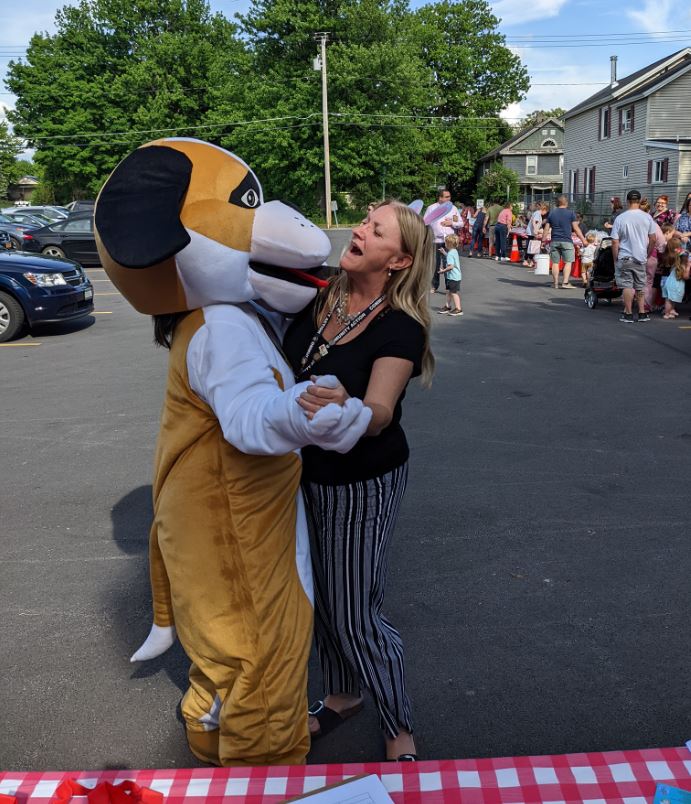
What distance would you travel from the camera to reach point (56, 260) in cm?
1241

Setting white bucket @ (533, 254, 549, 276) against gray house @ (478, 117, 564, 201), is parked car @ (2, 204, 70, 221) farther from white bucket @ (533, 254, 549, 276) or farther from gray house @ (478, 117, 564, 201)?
gray house @ (478, 117, 564, 201)

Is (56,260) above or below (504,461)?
above

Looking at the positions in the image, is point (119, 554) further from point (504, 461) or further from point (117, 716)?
point (504, 461)

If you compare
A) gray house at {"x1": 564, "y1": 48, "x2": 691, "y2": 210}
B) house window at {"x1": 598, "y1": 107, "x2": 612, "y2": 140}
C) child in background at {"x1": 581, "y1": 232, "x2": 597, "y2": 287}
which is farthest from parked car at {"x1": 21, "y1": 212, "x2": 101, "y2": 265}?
house window at {"x1": 598, "y1": 107, "x2": 612, "y2": 140}

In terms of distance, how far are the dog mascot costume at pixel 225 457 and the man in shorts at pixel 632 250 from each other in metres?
10.2

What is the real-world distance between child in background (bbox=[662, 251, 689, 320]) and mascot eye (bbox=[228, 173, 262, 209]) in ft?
34.9

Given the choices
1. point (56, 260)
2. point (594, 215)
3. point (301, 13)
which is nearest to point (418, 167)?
point (301, 13)

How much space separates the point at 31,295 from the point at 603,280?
28.8ft

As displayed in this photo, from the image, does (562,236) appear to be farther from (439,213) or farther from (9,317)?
(439,213)

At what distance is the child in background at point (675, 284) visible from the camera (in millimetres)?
11695

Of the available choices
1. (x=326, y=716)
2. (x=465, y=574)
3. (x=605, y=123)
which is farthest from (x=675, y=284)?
(x=605, y=123)

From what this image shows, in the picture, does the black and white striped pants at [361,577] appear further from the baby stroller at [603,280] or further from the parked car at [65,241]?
the parked car at [65,241]

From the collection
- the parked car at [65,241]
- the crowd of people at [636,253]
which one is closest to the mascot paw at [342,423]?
the crowd of people at [636,253]

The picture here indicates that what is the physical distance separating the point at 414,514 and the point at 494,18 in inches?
2776
